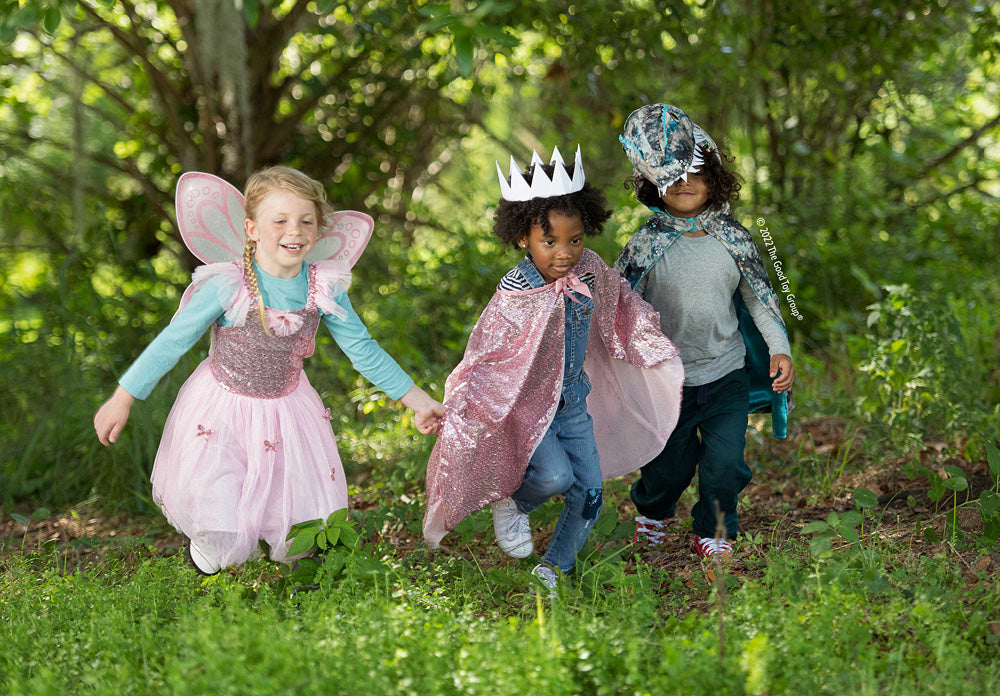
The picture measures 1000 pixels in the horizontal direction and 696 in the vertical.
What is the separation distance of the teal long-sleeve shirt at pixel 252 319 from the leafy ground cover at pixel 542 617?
0.57 meters

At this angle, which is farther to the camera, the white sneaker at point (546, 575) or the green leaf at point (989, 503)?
the green leaf at point (989, 503)

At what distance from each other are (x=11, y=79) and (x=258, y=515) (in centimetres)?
518

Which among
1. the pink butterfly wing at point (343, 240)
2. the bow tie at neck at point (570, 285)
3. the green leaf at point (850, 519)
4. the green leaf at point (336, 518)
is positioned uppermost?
the pink butterfly wing at point (343, 240)

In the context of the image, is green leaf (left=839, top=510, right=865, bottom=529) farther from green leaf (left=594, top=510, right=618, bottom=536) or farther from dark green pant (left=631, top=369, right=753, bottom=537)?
green leaf (left=594, top=510, right=618, bottom=536)

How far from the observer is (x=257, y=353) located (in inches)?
127

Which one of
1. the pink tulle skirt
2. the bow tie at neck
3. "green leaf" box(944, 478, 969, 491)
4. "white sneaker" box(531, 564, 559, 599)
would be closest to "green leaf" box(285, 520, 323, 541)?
the pink tulle skirt

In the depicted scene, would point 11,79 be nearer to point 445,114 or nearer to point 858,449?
point 445,114

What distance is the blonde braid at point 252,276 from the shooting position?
10.5ft

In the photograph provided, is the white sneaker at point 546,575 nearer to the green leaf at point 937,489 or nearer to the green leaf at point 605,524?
the green leaf at point 605,524

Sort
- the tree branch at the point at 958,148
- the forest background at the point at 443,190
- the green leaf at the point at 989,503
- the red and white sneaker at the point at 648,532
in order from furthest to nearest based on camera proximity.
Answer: the tree branch at the point at 958,148 → the forest background at the point at 443,190 → the red and white sneaker at the point at 648,532 → the green leaf at the point at 989,503

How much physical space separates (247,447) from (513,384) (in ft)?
3.10

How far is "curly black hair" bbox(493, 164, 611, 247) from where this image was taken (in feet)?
9.90

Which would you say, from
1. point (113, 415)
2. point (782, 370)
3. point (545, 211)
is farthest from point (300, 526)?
point (782, 370)

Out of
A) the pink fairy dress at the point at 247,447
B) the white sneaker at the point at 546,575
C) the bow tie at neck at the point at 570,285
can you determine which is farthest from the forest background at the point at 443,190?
the pink fairy dress at the point at 247,447
